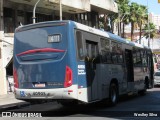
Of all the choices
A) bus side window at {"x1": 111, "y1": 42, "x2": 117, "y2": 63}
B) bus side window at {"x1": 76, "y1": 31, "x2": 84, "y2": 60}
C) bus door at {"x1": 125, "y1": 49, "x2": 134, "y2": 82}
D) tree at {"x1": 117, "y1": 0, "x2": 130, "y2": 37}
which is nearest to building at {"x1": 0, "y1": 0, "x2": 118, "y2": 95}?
bus door at {"x1": 125, "y1": 49, "x2": 134, "y2": 82}

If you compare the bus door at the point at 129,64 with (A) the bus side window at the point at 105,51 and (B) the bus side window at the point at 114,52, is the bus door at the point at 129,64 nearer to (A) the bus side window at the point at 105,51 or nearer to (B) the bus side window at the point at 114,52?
(B) the bus side window at the point at 114,52

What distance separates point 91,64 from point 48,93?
2.22 metres

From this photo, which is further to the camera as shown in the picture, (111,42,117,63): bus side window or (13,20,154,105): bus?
(111,42,117,63): bus side window

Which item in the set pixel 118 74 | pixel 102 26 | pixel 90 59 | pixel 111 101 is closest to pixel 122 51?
pixel 118 74

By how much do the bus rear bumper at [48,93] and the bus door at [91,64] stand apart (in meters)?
1.22

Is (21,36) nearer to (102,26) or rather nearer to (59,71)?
(59,71)

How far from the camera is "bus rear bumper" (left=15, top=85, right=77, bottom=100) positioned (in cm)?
1304

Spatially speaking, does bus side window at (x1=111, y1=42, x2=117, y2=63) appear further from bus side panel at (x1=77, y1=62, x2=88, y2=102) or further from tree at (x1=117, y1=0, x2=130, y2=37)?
tree at (x1=117, y1=0, x2=130, y2=37)

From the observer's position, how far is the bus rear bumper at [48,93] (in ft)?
42.8

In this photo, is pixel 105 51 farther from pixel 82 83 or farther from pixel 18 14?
pixel 18 14

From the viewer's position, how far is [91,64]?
1466 cm

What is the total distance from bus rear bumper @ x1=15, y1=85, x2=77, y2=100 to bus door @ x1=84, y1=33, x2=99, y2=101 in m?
1.22

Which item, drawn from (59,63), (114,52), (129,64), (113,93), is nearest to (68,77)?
(59,63)

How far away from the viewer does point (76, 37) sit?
13609 mm
